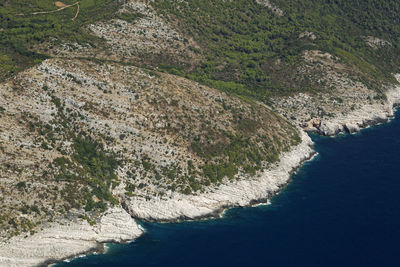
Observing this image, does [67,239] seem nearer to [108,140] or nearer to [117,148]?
[117,148]

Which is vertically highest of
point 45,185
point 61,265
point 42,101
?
point 42,101

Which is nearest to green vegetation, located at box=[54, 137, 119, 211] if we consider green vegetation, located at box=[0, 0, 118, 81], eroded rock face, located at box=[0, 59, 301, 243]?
eroded rock face, located at box=[0, 59, 301, 243]

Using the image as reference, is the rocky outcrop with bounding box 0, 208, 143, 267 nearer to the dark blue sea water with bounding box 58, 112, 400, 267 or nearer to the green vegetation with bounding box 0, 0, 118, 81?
the dark blue sea water with bounding box 58, 112, 400, 267

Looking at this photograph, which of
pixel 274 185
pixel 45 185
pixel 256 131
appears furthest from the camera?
pixel 256 131

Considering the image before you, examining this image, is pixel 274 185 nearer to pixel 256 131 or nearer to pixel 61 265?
pixel 256 131

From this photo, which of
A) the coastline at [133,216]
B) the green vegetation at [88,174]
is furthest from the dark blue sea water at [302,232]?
the green vegetation at [88,174]

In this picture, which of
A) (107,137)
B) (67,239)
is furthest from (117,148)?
(67,239)

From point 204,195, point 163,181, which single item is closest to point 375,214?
point 204,195
